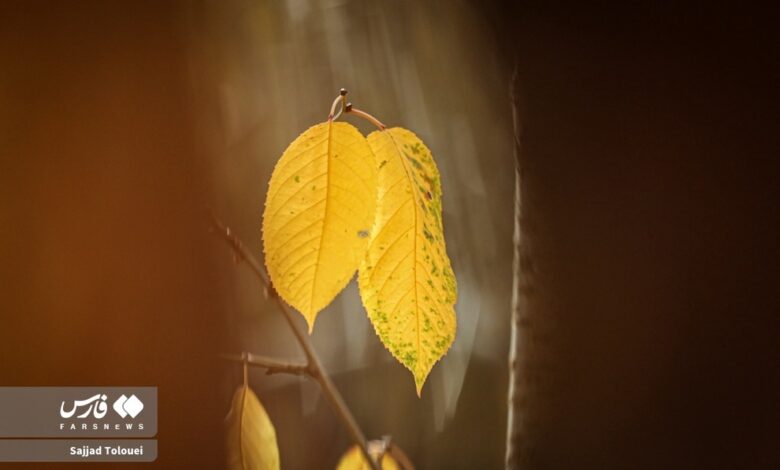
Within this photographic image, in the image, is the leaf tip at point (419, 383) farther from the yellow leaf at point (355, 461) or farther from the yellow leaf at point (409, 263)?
the yellow leaf at point (355, 461)

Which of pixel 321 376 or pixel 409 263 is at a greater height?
pixel 409 263

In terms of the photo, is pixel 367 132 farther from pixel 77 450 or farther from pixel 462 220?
pixel 77 450

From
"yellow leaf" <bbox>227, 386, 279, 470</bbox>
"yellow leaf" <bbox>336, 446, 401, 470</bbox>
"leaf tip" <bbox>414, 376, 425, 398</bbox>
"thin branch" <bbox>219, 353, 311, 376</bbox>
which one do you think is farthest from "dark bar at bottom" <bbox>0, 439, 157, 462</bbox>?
"leaf tip" <bbox>414, 376, 425, 398</bbox>

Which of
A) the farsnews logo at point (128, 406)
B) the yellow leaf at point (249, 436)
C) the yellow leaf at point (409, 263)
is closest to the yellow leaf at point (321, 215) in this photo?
the yellow leaf at point (409, 263)

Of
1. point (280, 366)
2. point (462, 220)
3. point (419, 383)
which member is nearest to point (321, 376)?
point (280, 366)

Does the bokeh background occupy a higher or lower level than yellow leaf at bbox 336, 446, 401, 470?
higher

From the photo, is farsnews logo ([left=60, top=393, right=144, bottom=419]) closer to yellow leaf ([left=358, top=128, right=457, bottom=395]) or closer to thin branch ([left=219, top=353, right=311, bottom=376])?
thin branch ([left=219, top=353, right=311, bottom=376])

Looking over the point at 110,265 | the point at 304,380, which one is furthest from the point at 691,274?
the point at 110,265
